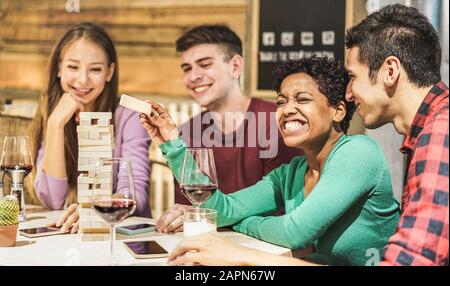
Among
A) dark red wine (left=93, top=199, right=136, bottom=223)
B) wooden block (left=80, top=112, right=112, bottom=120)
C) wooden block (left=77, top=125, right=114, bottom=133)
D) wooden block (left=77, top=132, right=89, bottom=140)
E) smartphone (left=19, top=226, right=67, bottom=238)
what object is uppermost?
wooden block (left=80, top=112, right=112, bottom=120)

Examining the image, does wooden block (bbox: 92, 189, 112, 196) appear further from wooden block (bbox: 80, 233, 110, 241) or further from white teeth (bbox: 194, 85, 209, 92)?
white teeth (bbox: 194, 85, 209, 92)

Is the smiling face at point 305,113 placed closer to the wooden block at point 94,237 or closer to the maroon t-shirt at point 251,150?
the maroon t-shirt at point 251,150

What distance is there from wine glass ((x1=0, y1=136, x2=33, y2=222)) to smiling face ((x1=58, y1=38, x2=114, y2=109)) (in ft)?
2.33

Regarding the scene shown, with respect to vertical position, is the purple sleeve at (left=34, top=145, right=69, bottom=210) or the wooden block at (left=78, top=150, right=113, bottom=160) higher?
the wooden block at (left=78, top=150, right=113, bottom=160)

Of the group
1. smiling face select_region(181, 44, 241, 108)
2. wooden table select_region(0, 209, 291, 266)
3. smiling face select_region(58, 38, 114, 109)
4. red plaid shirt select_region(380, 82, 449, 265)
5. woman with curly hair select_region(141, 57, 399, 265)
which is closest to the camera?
red plaid shirt select_region(380, 82, 449, 265)

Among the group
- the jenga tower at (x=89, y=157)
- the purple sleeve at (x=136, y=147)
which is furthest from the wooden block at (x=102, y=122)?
the purple sleeve at (x=136, y=147)

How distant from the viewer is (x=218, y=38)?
2619 millimetres

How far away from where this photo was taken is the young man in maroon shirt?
2570 millimetres

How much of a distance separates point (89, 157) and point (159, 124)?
0.32 metres

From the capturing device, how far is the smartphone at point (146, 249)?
1.59 meters

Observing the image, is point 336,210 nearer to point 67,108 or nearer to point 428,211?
point 428,211

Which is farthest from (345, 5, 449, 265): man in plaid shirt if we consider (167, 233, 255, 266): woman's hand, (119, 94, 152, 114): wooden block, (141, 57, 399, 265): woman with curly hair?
(119, 94, 152, 114): wooden block
